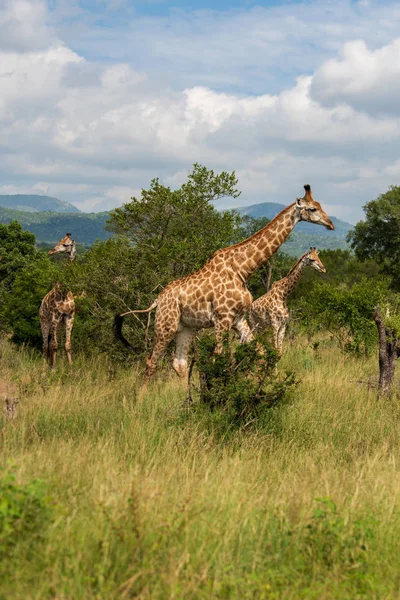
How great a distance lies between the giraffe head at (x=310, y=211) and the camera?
916 cm

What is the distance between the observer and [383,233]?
3491 centimetres

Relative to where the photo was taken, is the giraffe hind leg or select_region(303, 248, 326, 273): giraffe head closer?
the giraffe hind leg

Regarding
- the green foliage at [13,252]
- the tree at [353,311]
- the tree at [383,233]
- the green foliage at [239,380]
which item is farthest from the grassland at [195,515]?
the tree at [383,233]

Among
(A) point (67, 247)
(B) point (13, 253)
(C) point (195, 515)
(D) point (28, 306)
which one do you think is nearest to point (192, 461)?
(C) point (195, 515)

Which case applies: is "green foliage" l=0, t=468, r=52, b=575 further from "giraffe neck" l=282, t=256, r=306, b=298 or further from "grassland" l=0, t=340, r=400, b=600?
"giraffe neck" l=282, t=256, r=306, b=298

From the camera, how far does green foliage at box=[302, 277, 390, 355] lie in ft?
47.6

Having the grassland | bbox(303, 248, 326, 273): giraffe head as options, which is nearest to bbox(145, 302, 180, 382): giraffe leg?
the grassland

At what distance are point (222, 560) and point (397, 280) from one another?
3224 cm

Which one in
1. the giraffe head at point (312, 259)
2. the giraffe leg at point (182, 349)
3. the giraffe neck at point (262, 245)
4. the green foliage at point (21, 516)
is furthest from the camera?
the giraffe head at point (312, 259)

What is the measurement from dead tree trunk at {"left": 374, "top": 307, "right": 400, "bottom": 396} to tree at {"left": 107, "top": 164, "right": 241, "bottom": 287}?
163 inches

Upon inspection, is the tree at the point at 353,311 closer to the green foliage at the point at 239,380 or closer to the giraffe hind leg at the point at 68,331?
the green foliage at the point at 239,380

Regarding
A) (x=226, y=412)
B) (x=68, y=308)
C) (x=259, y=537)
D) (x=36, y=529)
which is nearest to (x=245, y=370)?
(x=226, y=412)

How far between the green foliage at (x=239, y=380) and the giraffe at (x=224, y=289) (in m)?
1.08

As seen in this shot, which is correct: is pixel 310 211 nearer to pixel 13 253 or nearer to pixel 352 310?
pixel 352 310
